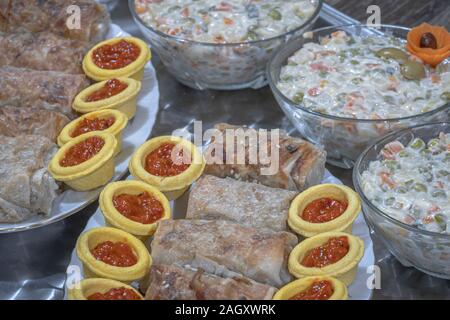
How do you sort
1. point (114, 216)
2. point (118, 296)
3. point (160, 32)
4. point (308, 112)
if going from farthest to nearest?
point (160, 32) < point (308, 112) < point (114, 216) < point (118, 296)

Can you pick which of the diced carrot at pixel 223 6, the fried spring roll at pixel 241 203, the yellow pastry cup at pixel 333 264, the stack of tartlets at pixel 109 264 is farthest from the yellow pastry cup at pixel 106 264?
the diced carrot at pixel 223 6

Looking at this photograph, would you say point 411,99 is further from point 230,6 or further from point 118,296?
point 118,296

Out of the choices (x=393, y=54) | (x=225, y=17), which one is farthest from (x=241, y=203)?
(x=225, y=17)

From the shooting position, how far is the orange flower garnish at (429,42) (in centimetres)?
319

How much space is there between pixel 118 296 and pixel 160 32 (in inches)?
57.2

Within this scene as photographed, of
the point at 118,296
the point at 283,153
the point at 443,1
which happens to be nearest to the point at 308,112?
the point at 283,153

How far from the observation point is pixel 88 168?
2.79 m

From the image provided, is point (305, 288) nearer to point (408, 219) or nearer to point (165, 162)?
point (408, 219)

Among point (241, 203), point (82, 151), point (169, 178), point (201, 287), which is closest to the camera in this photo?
point (201, 287)

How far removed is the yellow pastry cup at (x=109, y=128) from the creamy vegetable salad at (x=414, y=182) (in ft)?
3.13

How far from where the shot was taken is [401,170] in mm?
2775

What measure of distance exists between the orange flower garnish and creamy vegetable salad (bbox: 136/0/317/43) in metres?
0.52

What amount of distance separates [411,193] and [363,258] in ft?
0.95

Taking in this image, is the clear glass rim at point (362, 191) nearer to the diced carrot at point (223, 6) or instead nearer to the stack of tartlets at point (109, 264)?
the stack of tartlets at point (109, 264)
